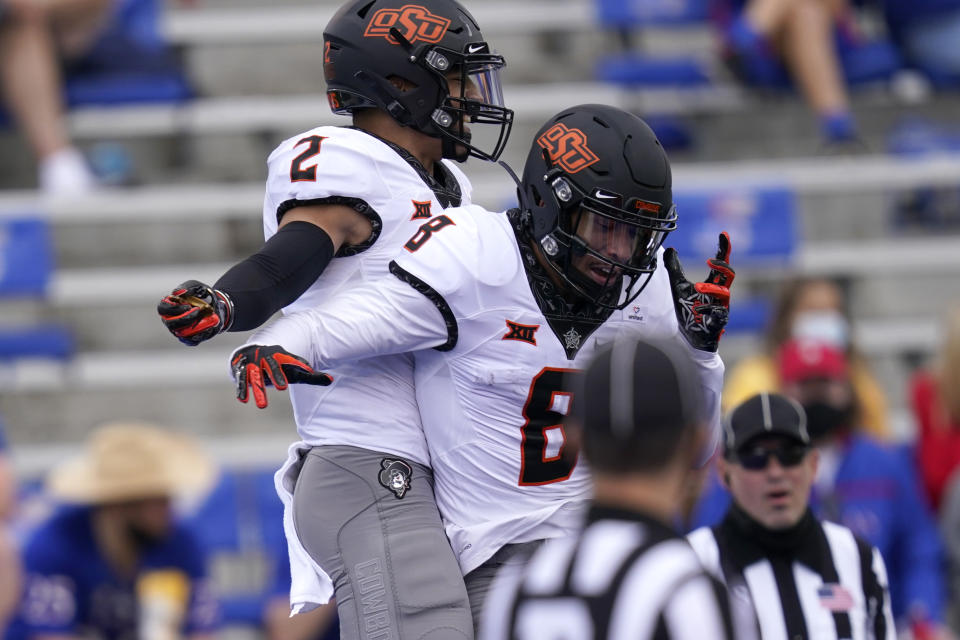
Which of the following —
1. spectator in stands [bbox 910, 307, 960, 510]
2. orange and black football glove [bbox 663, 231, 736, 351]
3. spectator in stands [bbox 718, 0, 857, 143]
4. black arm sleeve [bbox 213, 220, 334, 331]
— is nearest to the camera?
black arm sleeve [bbox 213, 220, 334, 331]

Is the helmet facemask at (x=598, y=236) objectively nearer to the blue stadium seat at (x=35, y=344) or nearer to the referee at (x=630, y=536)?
the referee at (x=630, y=536)

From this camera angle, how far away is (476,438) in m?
3.15

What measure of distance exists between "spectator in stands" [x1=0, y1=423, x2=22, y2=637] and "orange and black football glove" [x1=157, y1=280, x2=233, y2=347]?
233 cm

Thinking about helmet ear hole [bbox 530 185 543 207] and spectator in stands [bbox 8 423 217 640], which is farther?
spectator in stands [bbox 8 423 217 640]

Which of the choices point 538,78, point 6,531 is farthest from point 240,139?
point 6,531

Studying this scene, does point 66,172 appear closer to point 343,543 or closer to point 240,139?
point 240,139

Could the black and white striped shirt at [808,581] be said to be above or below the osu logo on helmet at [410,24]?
below

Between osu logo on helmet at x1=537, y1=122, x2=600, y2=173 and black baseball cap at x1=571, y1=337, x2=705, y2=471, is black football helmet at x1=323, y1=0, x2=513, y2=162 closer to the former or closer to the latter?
osu logo on helmet at x1=537, y1=122, x2=600, y2=173

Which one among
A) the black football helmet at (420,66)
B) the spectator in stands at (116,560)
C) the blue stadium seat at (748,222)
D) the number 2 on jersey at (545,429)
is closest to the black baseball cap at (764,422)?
the number 2 on jersey at (545,429)

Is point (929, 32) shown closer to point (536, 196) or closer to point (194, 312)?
point (536, 196)

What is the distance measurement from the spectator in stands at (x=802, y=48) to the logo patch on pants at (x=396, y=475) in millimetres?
4868

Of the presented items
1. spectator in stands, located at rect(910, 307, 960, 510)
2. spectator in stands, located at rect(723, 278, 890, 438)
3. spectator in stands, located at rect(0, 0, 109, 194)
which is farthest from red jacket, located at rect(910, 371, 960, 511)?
spectator in stands, located at rect(0, 0, 109, 194)

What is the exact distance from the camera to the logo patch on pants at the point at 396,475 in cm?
316

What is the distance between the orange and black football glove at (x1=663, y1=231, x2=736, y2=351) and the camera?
10.5 ft
